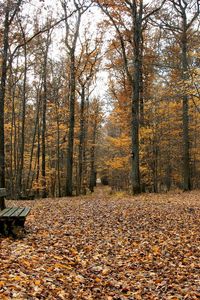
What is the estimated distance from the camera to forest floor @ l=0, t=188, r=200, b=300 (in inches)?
202

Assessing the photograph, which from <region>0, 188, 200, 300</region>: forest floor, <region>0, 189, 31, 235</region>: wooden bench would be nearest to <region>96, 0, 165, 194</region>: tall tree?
<region>0, 188, 200, 300</region>: forest floor

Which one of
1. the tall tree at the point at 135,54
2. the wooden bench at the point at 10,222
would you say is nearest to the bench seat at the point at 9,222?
the wooden bench at the point at 10,222

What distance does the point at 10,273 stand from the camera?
5.12 m

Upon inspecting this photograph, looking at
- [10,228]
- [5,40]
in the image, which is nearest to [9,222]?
[10,228]

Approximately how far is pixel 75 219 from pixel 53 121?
19258mm

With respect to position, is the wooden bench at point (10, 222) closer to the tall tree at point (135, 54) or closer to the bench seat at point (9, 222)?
the bench seat at point (9, 222)

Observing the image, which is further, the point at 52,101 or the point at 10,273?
the point at 52,101

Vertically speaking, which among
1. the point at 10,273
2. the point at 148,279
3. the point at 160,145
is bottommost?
the point at 148,279

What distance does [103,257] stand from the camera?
22.7 feet

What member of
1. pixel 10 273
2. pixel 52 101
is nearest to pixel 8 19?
pixel 10 273

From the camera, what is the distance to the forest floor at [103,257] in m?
5.13

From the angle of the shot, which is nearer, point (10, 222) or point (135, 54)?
point (10, 222)

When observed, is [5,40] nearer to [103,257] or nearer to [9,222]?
[9,222]

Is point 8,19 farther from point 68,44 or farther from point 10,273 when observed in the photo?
point 68,44
